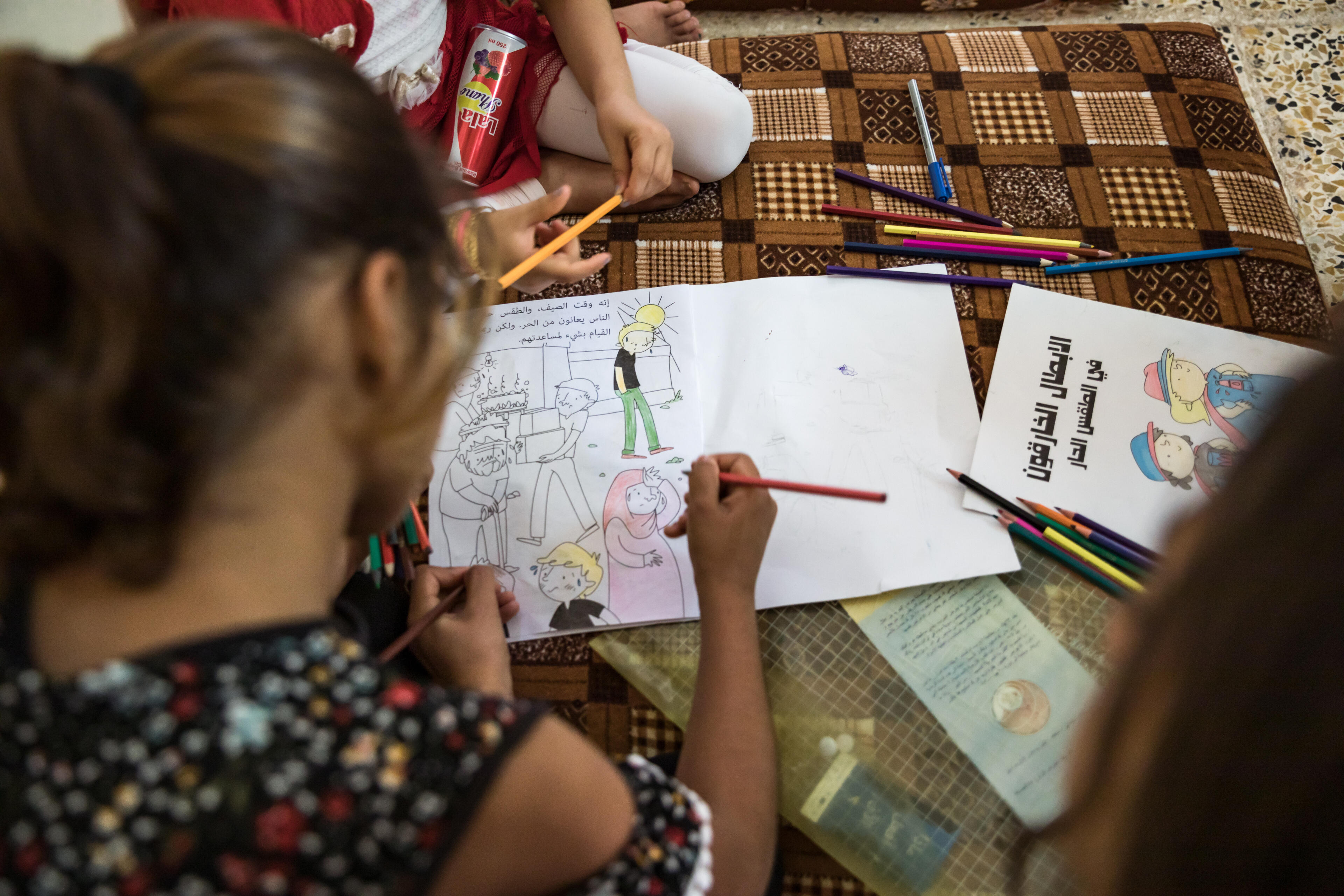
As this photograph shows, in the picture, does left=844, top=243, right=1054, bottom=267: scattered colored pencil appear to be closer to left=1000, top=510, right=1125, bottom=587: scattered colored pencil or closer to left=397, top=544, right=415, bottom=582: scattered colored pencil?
left=1000, top=510, right=1125, bottom=587: scattered colored pencil

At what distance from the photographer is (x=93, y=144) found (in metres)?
0.32

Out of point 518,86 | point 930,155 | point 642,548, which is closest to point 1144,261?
point 930,155

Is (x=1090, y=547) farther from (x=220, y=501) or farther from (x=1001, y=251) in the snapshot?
(x=220, y=501)

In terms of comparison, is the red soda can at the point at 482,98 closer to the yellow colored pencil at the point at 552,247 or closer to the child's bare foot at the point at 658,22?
the yellow colored pencil at the point at 552,247

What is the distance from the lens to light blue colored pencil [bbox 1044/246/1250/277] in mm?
820

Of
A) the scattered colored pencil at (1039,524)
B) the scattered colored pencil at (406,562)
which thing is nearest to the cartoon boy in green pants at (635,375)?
the scattered colored pencil at (406,562)

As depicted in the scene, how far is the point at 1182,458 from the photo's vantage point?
28.1 inches

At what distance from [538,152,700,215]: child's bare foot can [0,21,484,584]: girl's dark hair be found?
53 centimetres

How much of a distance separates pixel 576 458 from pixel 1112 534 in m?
0.47

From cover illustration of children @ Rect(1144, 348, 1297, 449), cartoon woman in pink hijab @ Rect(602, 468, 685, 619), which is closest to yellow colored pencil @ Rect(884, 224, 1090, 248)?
Answer: cover illustration of children @ Rect(1144, 348, 1297, 449)

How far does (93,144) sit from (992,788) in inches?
26.3

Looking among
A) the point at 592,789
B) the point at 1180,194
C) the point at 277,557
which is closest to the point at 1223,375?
the point at 1180,194

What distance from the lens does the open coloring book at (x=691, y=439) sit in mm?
694

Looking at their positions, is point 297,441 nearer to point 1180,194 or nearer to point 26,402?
point 26,402
